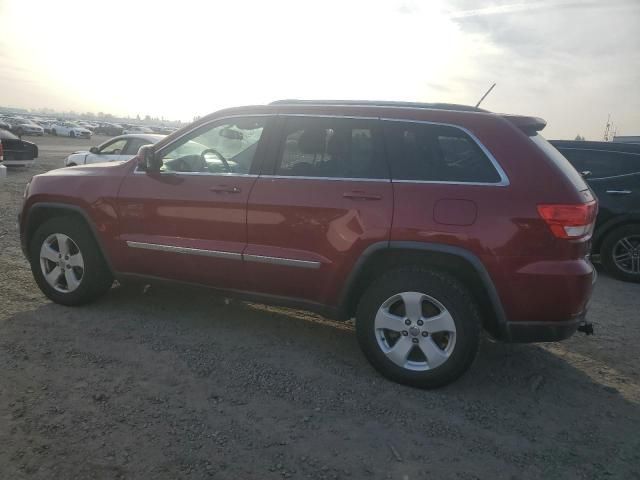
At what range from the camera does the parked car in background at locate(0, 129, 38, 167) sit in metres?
15.6

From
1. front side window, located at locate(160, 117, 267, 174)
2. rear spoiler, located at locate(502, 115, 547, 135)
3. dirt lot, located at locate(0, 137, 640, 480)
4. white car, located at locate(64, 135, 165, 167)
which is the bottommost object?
dirt lot, located at locate(0, 137, 640, 480)

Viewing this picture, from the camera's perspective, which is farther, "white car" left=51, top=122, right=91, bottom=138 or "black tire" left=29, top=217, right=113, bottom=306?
"white car" left=51, top=122, right=91, bottom=138

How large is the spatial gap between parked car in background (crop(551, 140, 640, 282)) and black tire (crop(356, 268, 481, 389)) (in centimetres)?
418

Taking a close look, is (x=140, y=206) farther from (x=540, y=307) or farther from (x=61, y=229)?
(x=540, y=307)

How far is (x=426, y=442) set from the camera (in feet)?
9.39

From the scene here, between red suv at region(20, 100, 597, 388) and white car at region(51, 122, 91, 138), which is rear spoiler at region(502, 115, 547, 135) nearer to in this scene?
red suv at region(20, 100, 597, 388)

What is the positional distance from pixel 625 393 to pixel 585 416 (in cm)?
55

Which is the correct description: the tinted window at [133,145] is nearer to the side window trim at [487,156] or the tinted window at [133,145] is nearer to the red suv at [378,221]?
the red suv at [378,221]

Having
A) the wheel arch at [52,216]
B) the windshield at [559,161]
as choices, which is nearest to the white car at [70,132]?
the wheel arch at [52,216]

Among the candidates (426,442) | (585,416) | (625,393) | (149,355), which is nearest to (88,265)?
(149,355)

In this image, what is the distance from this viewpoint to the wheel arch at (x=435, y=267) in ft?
→ 10.8

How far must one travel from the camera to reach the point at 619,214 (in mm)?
6688

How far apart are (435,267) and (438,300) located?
0.25m

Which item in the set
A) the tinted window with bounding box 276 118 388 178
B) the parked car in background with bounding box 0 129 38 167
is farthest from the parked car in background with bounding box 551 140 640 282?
the parked car in background with bounding box 0 129 38 167
